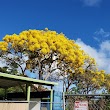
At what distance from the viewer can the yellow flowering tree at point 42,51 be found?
2798cm

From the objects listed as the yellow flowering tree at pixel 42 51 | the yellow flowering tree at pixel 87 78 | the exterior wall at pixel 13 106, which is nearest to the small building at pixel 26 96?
the exterior wall at pixel 13 106

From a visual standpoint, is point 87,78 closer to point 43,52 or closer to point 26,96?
point 43,52

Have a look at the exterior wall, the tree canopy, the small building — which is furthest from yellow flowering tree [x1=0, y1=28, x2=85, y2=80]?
the exterior wall

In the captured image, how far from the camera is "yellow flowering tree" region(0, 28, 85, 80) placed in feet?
91.8

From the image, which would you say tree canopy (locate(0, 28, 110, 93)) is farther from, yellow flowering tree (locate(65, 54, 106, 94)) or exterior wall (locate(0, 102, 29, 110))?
exterior wall (locate(0, 102, 29, 110))

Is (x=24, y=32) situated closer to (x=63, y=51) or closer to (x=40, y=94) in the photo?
(x=63, y=51)

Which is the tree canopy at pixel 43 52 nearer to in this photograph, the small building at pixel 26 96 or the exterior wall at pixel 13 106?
the small building at pixel 26 96

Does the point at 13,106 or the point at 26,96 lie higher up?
the point at 26,96

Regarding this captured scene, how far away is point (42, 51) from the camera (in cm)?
2767

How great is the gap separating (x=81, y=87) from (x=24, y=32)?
10.2 meters

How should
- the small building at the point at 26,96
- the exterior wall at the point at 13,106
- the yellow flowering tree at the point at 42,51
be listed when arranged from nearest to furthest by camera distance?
the exterior wall at the point at 13,106
the small building at the point at 26,96
the yellow flowering tree at the point at 42,51

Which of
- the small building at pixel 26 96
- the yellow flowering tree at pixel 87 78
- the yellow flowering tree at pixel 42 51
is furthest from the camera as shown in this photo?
the yellow flowering tree at pixel 87 78

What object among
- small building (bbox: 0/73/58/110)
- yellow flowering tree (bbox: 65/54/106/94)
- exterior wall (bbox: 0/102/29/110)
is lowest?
exterior wall (bbox: 0/102/29/110)

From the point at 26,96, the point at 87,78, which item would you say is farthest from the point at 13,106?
the point at 87,78
